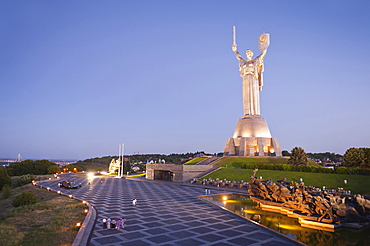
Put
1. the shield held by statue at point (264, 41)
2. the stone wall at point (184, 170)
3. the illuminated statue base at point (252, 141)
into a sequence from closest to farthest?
the stone wall at point (184, 170), the illuminated statue base at point (252, 141), the shield held by statue at point (264, 41)

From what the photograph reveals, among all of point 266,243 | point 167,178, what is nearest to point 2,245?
point 266,243

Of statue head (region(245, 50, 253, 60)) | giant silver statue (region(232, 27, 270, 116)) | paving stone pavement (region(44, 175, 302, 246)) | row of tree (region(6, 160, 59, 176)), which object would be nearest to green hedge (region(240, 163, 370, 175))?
giant silver statue (region(232, 27, 270, 116))

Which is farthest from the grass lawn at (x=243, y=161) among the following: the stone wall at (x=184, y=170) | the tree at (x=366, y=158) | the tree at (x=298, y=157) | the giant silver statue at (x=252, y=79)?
the giant silver statue at (x=252, y=79)

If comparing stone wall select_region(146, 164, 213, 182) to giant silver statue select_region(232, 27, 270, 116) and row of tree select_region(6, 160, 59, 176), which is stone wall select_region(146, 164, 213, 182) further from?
row of tree select_region(6, 160, 59, 176)

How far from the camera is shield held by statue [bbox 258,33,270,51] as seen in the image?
51.0m

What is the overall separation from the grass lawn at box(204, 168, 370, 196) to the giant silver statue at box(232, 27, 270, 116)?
775 inches

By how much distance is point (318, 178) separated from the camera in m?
28.5

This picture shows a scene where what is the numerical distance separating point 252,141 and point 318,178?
19846mm

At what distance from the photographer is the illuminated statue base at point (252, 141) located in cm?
4766

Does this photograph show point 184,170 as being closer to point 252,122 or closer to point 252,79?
point 252,122

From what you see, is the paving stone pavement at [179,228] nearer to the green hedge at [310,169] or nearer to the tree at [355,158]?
the green hedge at [310,169]

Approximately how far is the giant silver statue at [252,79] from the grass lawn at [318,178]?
19.7 meters

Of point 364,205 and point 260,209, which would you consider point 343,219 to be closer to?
point 364,205

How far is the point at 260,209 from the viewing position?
18.4 m
